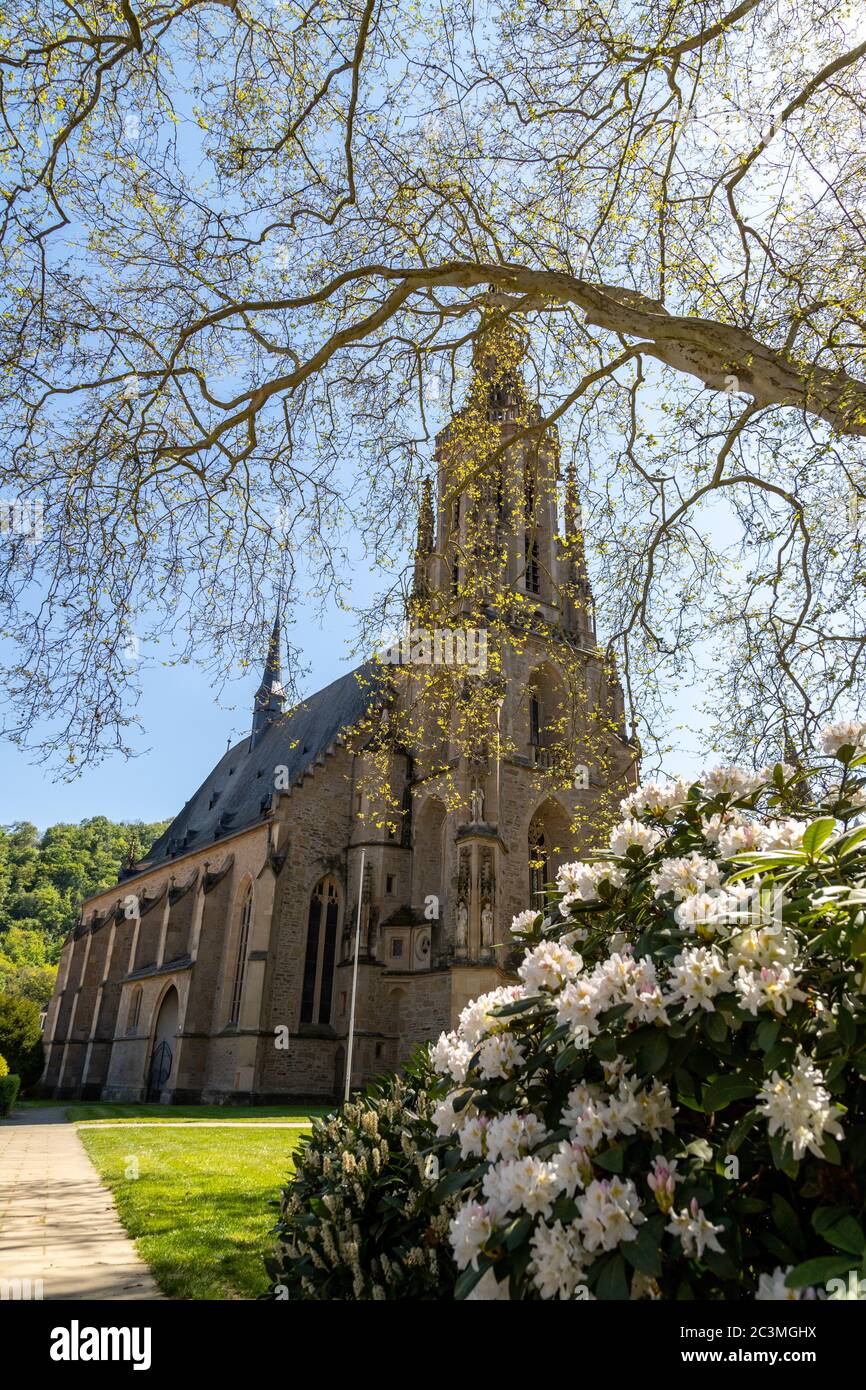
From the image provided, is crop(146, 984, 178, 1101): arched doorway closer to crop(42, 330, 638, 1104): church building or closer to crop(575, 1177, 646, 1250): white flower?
crop(42, 330, 638, 1104): church building

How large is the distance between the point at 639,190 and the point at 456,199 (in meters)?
1.99

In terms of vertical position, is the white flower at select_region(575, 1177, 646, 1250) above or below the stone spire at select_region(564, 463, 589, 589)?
below

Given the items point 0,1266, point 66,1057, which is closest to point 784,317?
point 0,1266

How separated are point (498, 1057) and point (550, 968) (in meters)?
0.32

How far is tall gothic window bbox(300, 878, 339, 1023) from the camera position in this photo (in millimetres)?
26578

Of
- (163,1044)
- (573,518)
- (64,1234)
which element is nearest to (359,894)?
(163,1044)

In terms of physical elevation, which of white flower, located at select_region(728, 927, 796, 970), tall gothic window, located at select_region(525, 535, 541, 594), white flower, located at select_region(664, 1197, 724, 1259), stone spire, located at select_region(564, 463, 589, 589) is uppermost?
tall gothic window, located at select_region(525, 535, 541, 594)

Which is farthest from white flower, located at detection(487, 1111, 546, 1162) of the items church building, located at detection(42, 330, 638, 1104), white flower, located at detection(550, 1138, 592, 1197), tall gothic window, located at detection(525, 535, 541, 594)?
tall gothic window, located at detection(525, 535, 541, 594)

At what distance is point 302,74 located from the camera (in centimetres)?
849

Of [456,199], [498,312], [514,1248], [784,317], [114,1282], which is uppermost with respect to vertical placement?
[456,199]

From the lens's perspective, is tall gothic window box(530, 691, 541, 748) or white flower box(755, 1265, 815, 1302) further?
tall gothic window box(530, 691, 541, 748)

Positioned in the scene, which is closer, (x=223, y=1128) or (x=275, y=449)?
(x=275, y=449)

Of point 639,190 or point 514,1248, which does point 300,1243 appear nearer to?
point 514,1248

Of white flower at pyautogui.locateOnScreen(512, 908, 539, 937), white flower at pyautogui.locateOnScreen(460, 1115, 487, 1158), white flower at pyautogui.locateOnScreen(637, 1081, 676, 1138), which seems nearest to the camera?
white flower at pyautogui.locateOnScreen(637, 1081, 676, 1138)
